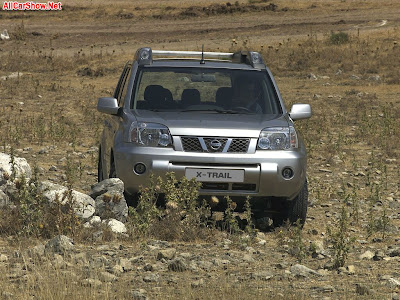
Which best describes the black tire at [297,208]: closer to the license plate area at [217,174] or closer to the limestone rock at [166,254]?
the license plate area at [217,174]

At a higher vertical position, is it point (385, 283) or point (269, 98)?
point (269, 98)

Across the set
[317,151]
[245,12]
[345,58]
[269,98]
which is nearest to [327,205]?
[269,98]

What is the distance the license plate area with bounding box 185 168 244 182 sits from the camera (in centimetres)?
814

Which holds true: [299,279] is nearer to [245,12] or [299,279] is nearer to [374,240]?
[374,240]

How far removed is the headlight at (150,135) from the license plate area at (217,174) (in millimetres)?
379

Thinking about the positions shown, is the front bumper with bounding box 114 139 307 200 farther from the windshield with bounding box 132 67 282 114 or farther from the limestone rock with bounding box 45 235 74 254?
the limestone rock with bounding box 45 235 74 254

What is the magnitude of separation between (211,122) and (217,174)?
54 centimetres

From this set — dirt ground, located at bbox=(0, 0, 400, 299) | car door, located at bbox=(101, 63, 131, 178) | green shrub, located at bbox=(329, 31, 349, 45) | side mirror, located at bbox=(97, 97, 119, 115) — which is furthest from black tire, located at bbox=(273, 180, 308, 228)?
green shrub, located at bbox=(329, 31, 349, 45)

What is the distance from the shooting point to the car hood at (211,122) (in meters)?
8.27

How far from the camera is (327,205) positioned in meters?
10.4

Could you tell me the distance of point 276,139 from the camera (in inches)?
332

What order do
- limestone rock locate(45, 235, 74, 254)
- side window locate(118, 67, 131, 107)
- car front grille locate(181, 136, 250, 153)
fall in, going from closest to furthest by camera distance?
limestone rock locate(45, 235, 74, 254), car front grille locate(181, 136, 250, 153), side window locate(118, 67, 131, 107)

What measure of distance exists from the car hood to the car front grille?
0.05 metres

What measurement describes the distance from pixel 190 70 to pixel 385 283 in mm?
4030
